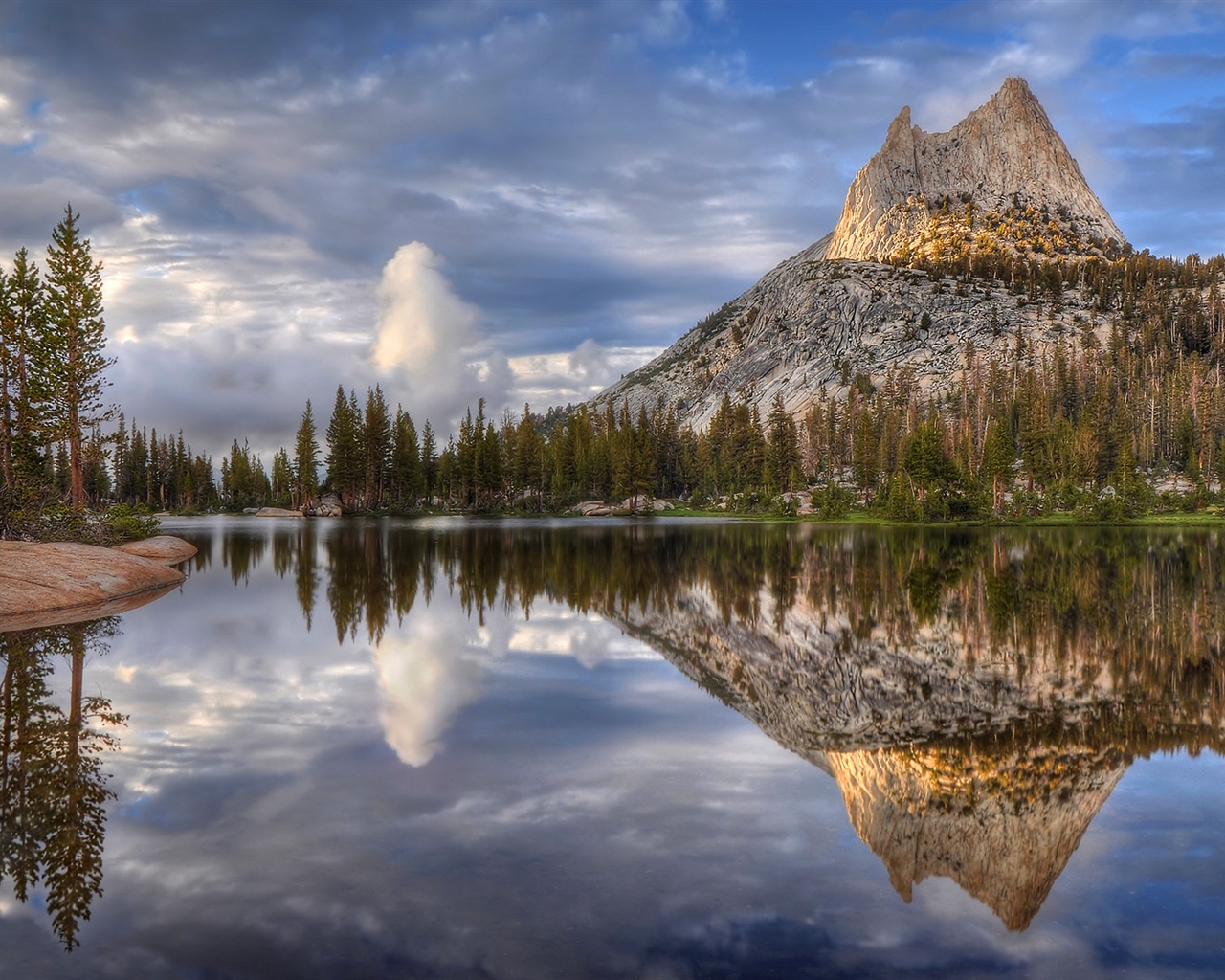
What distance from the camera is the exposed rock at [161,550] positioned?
40.1m

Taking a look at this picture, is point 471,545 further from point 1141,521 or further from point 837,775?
point 1141,521

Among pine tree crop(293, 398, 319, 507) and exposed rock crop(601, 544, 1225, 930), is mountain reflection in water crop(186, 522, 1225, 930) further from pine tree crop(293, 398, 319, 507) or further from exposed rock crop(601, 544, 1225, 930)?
pine tree crop(293, 398, 319, 507)

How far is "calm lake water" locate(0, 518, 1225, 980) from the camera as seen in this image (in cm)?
622

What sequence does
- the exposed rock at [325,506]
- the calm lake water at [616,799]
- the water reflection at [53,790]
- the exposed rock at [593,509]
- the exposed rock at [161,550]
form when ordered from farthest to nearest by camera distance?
the exposed rock at [325,506], the exposed rock at [593,509], the exposed rock at [161,550], the water reflection at [53,790], the calm lake water at [616,799]

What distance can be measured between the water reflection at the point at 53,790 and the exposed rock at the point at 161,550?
87.9 ft

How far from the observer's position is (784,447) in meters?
123

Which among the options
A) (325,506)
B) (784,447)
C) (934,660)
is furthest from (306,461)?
(934,660)

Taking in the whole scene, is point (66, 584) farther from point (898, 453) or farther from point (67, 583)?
point (898, 453)

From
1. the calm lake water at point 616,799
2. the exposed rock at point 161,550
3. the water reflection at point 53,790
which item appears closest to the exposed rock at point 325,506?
the exposed rock at point 161,550

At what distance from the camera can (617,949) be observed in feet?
19.8

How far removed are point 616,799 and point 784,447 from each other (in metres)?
117

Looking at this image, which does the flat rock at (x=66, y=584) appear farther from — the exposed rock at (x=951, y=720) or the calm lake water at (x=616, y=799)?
the exposed rock at (x=951, y=720)

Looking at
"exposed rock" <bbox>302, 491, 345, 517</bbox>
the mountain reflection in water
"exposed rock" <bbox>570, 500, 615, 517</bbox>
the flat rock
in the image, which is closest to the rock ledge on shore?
Result: the flat rock

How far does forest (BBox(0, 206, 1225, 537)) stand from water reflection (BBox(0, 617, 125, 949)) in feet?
80.6
